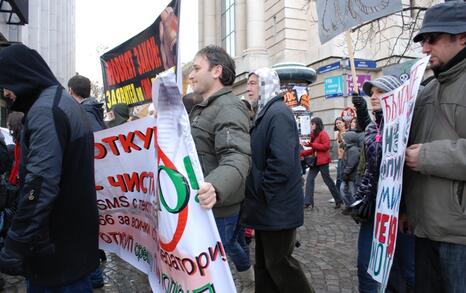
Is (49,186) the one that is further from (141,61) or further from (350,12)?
(350,12)

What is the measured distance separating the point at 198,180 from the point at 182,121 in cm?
30

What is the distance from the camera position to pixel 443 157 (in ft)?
6.60

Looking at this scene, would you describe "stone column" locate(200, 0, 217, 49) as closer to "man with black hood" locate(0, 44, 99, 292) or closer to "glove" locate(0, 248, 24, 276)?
"man with black hood" locate(0, 44, 99, 292)

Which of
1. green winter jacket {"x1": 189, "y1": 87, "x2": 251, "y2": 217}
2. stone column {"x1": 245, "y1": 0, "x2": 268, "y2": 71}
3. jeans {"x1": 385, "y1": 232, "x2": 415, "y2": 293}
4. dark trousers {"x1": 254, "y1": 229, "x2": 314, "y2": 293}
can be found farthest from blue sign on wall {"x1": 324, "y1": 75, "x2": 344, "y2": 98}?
A: green winter jacket {"x1": 189, "y1": 87, "x2": 251, "y2": 217}

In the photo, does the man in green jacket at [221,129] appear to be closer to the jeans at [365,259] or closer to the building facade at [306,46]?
the jeans at [365,259]

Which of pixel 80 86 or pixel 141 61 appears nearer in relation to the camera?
pixel 141 61

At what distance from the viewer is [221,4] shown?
3061 cm

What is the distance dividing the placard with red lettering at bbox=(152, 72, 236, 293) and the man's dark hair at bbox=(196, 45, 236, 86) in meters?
0.77

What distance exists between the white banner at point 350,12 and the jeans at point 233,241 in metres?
2.26

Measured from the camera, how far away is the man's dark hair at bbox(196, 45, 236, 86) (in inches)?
114

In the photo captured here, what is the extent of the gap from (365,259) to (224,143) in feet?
4.94

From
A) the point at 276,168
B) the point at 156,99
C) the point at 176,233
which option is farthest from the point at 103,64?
the point at 176,233

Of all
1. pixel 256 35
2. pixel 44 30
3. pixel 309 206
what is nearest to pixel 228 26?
pixel 256 35

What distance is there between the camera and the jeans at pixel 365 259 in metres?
3.22
